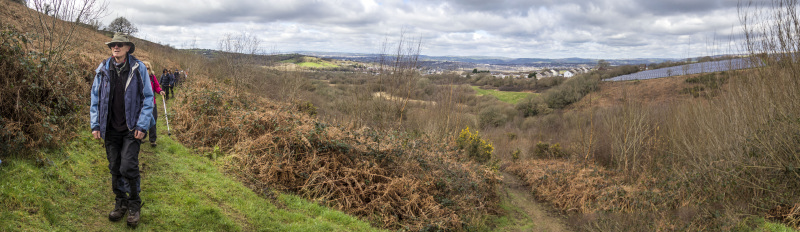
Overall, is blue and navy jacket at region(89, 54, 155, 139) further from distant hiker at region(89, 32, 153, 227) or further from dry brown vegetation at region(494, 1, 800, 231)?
dry brown vegetation at region(494, 1, 800, 231)

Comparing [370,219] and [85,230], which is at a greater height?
[85,230]

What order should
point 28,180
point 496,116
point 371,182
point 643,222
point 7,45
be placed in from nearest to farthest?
1. point 28,180
2. point 7,45
3. point 371,182
4. point 643,222
5. point 496,116

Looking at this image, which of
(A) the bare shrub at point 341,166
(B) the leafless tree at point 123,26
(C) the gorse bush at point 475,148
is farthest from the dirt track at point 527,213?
(B) the leafless tree at point 123,26

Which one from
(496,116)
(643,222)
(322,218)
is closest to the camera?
(322,218)

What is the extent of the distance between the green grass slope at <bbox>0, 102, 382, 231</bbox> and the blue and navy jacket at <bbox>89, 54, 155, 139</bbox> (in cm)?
94

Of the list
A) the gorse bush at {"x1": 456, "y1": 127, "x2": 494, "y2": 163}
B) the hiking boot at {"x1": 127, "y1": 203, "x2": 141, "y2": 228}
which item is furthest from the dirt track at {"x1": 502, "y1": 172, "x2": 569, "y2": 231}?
the hiking boot at {"x1": 127, "y1": 203, "x2": 141, "y2": 228}

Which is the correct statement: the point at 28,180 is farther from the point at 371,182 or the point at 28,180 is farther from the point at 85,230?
the point at 371,182

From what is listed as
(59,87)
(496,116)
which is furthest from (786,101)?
(496,116)

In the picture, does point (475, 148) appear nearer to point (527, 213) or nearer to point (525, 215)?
point (527, 213)

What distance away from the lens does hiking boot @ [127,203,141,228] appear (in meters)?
3.89

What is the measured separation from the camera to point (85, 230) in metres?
3.67

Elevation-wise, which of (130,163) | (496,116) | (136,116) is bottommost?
(496,116)

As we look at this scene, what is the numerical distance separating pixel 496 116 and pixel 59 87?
3499 centimetres

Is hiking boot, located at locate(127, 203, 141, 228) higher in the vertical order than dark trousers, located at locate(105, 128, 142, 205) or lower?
lower
